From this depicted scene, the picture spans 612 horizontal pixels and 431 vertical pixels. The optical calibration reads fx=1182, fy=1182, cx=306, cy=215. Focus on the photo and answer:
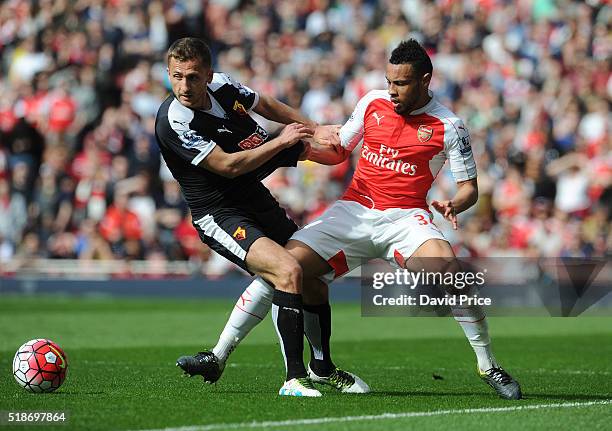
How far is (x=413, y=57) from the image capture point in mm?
8812

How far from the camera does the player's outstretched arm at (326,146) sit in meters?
9.30

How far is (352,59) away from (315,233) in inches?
575

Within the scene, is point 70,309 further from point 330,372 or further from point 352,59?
point 330,372

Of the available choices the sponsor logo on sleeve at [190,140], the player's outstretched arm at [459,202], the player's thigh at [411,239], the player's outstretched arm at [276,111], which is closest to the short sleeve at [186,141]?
the sponsor logo on sleeve at [190,140]

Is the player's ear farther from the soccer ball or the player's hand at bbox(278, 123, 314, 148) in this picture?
the soccer ball

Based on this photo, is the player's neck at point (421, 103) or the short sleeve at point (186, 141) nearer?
the short sleeve at point (186, 141)

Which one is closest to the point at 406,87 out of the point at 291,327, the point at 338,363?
the point at 291,327

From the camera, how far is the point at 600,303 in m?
19.2

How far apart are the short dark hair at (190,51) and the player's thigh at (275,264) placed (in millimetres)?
1373

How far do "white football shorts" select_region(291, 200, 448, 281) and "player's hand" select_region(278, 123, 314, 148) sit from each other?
2.65 ft

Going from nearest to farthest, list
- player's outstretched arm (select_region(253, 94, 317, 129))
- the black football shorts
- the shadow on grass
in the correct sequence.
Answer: the shadow on grass < the black football shorts < player's outstretched arm (select_region(253, 94, 317, 129))

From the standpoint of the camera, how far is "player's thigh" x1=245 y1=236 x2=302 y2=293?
27.8 feet

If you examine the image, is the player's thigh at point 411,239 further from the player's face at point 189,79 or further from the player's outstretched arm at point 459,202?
the player's face at point 189,79

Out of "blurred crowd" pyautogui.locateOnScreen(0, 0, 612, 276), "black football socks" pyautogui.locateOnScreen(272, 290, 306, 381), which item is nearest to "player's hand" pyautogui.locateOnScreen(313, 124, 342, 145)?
"black football socks" pyautogui.locateOnScreen(272, 290, 306, 381)
